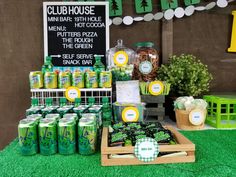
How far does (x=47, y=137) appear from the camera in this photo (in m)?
1.15

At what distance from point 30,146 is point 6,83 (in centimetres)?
117

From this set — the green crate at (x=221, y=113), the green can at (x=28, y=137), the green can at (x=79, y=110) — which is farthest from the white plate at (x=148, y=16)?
the green can at (x=28, y=137)

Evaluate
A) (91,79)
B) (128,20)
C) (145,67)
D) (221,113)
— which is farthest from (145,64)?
(221,113)

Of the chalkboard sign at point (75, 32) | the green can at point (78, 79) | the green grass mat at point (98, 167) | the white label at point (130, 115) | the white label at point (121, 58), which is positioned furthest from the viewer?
the chalkboard sign at point (75, 32)

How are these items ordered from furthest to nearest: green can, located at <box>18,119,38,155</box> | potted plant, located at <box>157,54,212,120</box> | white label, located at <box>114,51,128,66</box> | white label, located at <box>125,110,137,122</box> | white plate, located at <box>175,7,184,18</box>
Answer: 1. white plate, located at <box>175,7,184,18</box>
2. potted plant, located at <box>157,54,212,120</box>
3. white label, located at <box>114,51,128,66</box>
4. white label, located at <box>125,110,137,122</box>
5. green can, located at <box>18,119,38,155</box>

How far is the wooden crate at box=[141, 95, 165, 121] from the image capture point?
1688mm

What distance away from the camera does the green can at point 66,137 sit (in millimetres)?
1145

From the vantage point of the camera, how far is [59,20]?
1.98m

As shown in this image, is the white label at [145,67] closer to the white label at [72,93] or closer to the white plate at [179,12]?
the white label at [72,93]

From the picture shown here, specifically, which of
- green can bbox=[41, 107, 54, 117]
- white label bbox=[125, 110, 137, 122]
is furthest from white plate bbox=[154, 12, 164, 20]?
green can bbox=[41, 107, 54, 117]

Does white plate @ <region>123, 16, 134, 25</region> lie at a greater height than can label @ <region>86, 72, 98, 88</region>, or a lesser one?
greater

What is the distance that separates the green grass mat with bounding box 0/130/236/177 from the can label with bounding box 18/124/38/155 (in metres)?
0.03

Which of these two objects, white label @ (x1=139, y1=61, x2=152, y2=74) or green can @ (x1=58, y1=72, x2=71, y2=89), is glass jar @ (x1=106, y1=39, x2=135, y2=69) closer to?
white label @ (x1=139, y1=61, x2=152, y2=74)

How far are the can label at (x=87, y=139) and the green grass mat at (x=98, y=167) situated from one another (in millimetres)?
29
